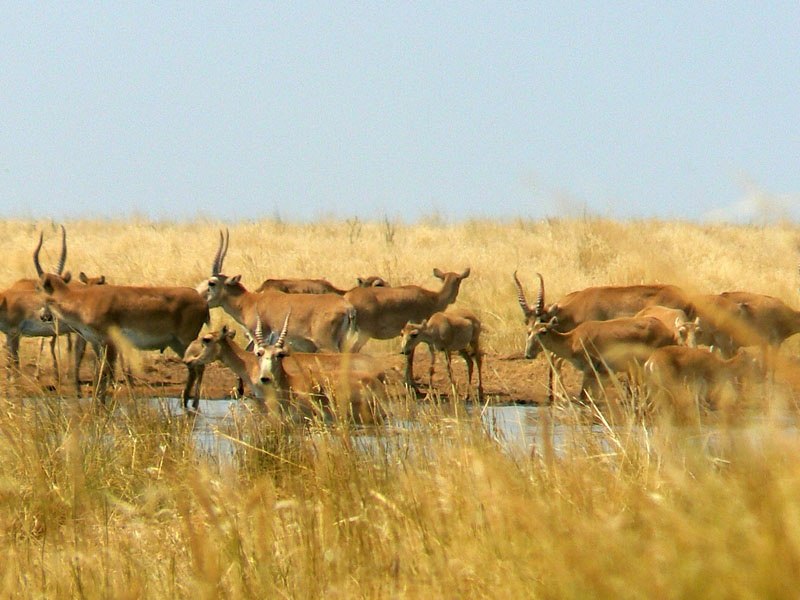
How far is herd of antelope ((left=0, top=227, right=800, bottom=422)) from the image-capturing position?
1290 cm

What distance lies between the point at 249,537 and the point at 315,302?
37.5ft

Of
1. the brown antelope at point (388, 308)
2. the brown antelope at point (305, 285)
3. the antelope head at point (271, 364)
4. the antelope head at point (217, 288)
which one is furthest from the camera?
the brown antelope at point (305, 285)

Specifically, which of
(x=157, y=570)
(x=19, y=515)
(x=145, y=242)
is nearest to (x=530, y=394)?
(x=19, y=515)

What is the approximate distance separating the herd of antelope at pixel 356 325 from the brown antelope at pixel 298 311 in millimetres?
13

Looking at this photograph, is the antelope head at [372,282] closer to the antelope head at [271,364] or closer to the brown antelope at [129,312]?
the brown antelope at [129,312]

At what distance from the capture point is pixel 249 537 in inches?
204

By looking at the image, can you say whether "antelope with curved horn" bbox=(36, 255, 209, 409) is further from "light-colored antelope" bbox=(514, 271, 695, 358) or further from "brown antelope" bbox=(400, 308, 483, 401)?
"light-colored antelope" bbox=(514, 271, 695, 358)

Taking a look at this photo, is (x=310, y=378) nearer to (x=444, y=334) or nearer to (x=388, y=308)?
(x=444, y=334)

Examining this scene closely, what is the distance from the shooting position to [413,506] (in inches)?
197

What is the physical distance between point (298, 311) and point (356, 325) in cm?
135

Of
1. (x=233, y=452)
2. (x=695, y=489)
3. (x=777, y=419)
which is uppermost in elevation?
(x=777, y=419)

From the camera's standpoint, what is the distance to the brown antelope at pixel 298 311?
53.4 feet

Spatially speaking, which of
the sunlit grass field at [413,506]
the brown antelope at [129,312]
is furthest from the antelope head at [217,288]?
the sunlit grass field at [413,506]

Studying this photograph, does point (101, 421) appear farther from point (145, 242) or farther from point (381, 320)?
point (145, 242)
